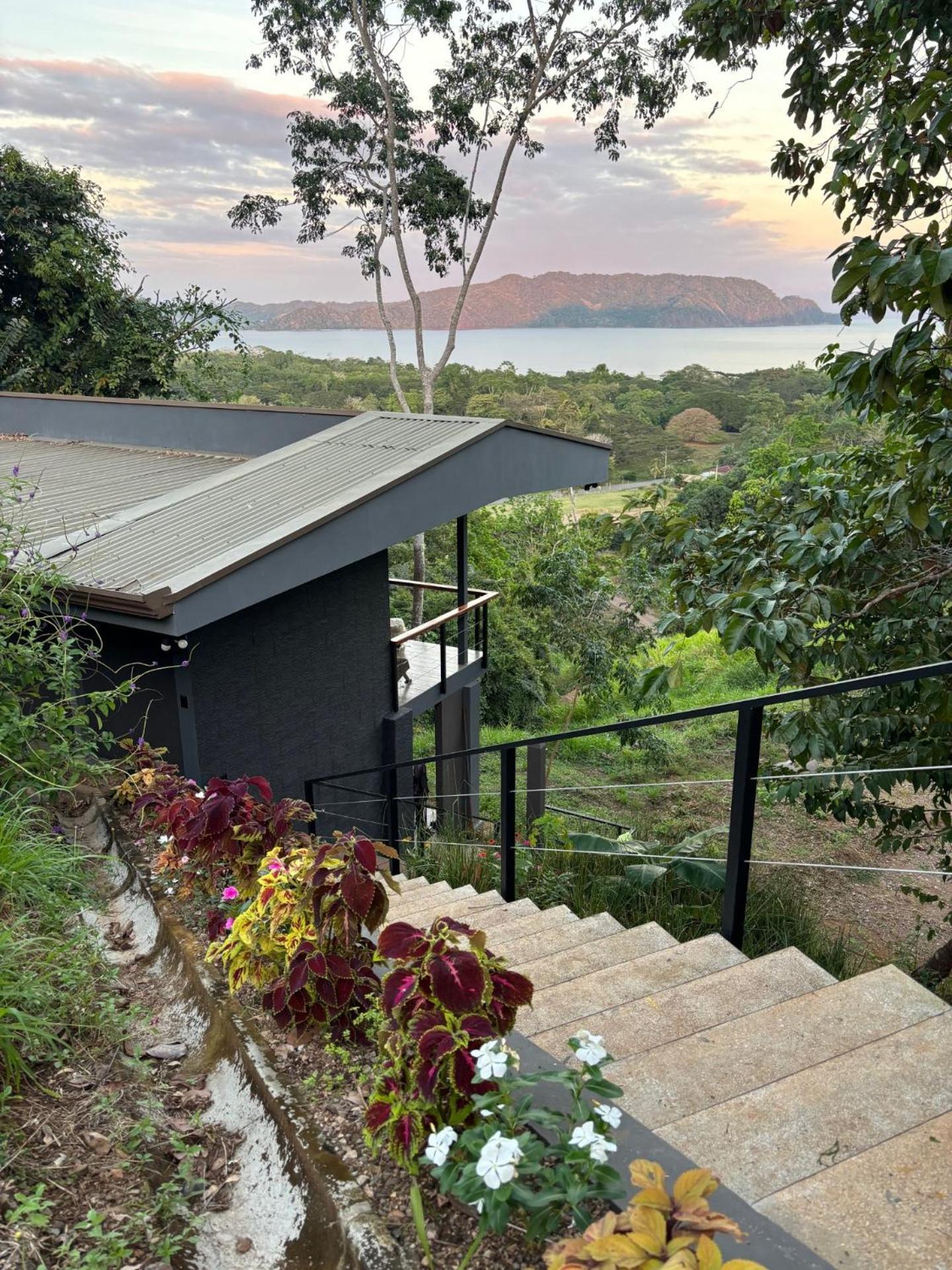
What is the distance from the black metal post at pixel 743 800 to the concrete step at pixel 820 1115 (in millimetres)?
713

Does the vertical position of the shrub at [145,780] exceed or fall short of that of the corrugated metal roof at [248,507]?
it falls short

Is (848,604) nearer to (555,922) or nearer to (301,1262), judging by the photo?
(555,922)

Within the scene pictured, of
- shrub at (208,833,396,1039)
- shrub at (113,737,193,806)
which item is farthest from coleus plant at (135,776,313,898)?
shrub at (113,737,193,806)

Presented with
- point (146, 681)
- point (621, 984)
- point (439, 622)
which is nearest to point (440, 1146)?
point (621, 984)

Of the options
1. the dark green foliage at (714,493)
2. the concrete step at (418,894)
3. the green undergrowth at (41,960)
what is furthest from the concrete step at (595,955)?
the dark green foliage at (714,493)

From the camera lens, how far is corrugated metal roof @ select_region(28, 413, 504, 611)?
15.3 feet

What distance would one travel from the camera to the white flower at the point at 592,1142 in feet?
3.97

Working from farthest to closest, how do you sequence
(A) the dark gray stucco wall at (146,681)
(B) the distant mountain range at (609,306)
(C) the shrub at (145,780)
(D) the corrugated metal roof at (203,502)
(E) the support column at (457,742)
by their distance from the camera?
(B) the distant mountain range at (609,306) → (E) the support column at (457,742) → (A) the dark gray stucco wall at (146,681) → (D) the corrugated metal roof at (203,502) → (C) the shrub at (145,780)

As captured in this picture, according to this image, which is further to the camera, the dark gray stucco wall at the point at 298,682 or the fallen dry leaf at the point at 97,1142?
the dark gray stucco wall at the point at 298,682

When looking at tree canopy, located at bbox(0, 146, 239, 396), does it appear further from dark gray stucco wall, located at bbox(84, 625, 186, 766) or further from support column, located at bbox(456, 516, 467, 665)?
dark gray stucco wall, located at bbox(84, 625, 186, 766)

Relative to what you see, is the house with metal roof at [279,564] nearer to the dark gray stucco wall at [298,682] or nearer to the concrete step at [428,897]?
the dark gray stucco wall at [298,682]

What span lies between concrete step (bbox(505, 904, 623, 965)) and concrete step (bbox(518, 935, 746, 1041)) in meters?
0.41

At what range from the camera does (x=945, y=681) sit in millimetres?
3600

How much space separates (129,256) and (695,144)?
35.4 meters
